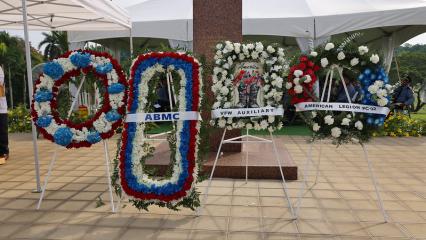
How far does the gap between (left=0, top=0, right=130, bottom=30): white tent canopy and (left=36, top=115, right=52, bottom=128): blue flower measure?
1.68 meters

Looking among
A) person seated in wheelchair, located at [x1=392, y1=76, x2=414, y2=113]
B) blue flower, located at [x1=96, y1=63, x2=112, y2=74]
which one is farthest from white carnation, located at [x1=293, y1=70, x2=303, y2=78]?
person seated in wheelchair, located at [x1=392, y1=76, x2=414, y2=113]

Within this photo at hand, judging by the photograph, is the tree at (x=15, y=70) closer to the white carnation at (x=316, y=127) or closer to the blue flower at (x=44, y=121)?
the blue flower at (x=44, y=121)

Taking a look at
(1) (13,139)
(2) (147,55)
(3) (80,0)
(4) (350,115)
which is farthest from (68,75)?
(1) (13,139)

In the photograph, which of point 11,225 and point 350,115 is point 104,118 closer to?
point 11,225

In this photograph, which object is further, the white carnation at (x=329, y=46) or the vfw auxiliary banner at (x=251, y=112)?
the vfw auxiliary banner at (x=251, y=112)

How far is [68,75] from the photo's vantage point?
12.2 feet

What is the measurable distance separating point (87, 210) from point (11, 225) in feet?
2.24

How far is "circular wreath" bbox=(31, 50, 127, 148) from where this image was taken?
11.8ft

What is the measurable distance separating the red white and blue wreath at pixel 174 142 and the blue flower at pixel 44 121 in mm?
814

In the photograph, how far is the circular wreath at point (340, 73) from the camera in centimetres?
338

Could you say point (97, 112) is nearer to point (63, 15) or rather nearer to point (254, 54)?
point (254, 54)

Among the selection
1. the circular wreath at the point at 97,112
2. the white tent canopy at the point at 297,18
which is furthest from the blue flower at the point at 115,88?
the white tent canopy at the point at 297,18

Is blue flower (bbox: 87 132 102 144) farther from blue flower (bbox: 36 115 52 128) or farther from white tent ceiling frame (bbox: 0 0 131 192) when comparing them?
white tent ceiling frame (bbox: 0 0 131 192)

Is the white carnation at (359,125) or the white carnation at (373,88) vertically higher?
the white carnation at (373,88)
